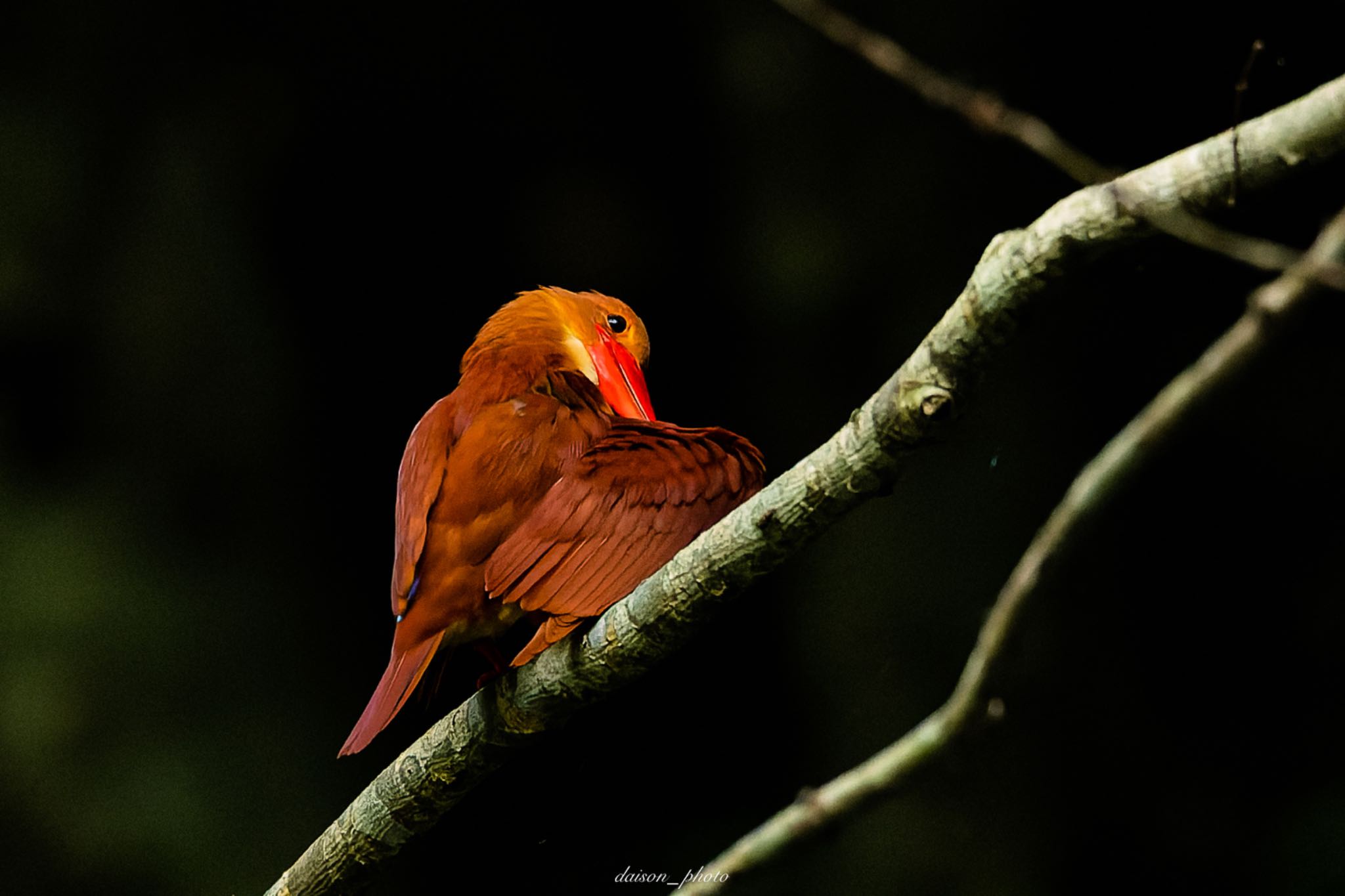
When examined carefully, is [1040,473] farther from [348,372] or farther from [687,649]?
[348,372]

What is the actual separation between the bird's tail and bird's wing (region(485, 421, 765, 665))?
0.41ft

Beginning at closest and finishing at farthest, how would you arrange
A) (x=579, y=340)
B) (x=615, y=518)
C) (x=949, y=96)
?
1. (x=949, y=96)
2. (x=615, y=518)
3. (x=579, y=340)

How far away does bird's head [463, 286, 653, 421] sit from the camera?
2.04 meters

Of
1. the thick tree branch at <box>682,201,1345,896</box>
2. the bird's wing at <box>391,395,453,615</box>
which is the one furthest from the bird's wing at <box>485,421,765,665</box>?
the thick tree branch at <box>682,201,1345,896</box>

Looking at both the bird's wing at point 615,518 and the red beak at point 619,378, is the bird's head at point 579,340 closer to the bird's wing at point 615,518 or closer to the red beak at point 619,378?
the red beak at point 619,378

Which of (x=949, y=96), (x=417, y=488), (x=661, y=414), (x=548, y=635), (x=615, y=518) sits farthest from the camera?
(x=661, y=414)

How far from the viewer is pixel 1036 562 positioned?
0.68 metres

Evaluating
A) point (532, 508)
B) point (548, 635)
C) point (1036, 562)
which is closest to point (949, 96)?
point (1036, 562)

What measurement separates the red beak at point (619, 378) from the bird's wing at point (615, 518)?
0.35m

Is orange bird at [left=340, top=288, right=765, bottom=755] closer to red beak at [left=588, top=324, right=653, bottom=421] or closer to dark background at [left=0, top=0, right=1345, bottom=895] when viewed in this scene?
red beak at [left=588, top=324, right=653, bottom=421]

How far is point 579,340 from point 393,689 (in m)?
0.74

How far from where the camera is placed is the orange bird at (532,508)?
1.63 meters

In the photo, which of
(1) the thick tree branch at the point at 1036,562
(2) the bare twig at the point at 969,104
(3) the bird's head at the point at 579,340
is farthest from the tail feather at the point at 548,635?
(2) the bare twig at the point at 969,104

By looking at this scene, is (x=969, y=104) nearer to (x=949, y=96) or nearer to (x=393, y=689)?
(x=949, y=96)
